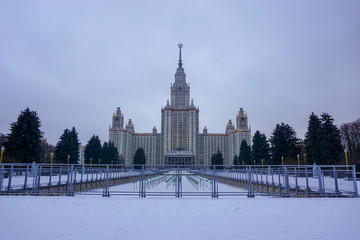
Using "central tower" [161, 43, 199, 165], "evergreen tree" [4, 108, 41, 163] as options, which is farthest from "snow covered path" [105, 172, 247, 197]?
"central tower" [161, 43, 199, 165]

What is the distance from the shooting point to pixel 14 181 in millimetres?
16188

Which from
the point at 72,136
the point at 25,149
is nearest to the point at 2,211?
the point at 25,149

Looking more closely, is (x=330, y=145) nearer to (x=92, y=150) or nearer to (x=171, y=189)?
(x=171, y=189)

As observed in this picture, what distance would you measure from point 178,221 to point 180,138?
462 feet

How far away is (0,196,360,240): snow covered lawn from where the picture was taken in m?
5.85

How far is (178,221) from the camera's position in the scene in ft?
23.9

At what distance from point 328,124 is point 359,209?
134ft

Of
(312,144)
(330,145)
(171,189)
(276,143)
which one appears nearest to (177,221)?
(171,189)

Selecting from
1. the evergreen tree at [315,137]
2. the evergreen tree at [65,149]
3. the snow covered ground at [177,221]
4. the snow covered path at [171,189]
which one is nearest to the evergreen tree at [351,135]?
the evergreen tree at [315,137]

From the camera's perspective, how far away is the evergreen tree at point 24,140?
38656mm

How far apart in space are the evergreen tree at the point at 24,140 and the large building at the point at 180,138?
101 m

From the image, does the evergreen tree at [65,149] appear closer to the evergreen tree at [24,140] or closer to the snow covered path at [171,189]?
the evergreen tree at [24,140]

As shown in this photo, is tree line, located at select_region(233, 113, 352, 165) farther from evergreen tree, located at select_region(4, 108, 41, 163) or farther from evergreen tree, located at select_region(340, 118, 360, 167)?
evergreen tree, located at select_region(4, 108, 41, 163)

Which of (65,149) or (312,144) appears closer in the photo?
(312,144)
